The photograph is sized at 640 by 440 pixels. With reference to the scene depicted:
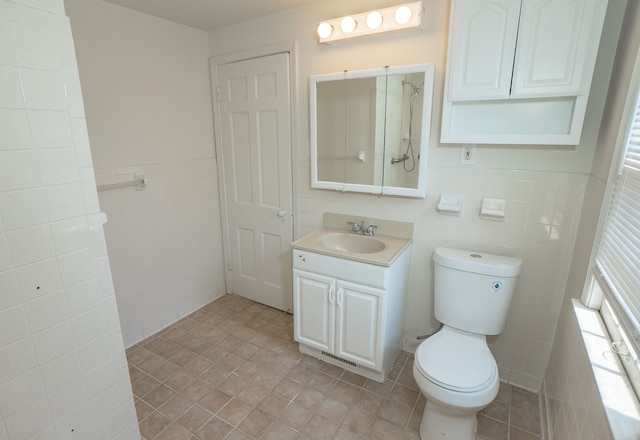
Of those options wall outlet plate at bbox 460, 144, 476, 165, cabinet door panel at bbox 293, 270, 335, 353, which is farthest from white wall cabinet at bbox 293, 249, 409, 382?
wall outlet plate at bbox 460, 144, 476, 165

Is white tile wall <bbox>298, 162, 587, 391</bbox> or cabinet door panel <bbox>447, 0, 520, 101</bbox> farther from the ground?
cabinet door panel <bbox>447, 0, 520, 101</bbox>

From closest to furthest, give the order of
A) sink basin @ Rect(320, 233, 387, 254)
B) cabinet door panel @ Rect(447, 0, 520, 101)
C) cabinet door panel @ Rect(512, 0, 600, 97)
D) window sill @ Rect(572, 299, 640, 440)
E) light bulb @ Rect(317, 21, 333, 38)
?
window sill @ Rect(572, 299, 640, 440) → cabinet door panel @ Rect(512, 0, 600, 97) → cabinet door panel @ Rect(447, 0, 520, 101) → light bulb @ Rect(317, 21, 333, 38) → sink basin @ Rect(320, 233, 387, 254)

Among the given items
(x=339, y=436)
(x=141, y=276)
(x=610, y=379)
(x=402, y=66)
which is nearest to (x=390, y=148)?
(x=402, y=66)

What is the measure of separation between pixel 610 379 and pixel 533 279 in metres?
0.91

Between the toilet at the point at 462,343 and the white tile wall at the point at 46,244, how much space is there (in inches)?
57.9

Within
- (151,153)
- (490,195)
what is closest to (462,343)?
(490,195)

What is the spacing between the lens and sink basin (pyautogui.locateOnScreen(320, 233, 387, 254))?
218cm

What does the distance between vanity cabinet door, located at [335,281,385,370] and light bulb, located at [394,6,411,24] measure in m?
1.50

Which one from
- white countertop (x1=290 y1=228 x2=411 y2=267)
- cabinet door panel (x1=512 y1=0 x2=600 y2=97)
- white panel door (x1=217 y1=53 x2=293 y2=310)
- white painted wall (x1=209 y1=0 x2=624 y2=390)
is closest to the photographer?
cabinet door panel (x1=512 y1=0 x2=600 y2=97)

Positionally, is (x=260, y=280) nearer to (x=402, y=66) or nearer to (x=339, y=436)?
(x=339, y=436)

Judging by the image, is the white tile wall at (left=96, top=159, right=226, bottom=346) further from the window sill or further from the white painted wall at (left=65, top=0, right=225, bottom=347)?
the window sill

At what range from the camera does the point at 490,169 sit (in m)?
1.83

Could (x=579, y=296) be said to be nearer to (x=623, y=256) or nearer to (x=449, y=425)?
(x=623, y=256)

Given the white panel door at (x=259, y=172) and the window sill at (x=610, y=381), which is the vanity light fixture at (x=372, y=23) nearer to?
the white panel door at (x=259, y=172)
